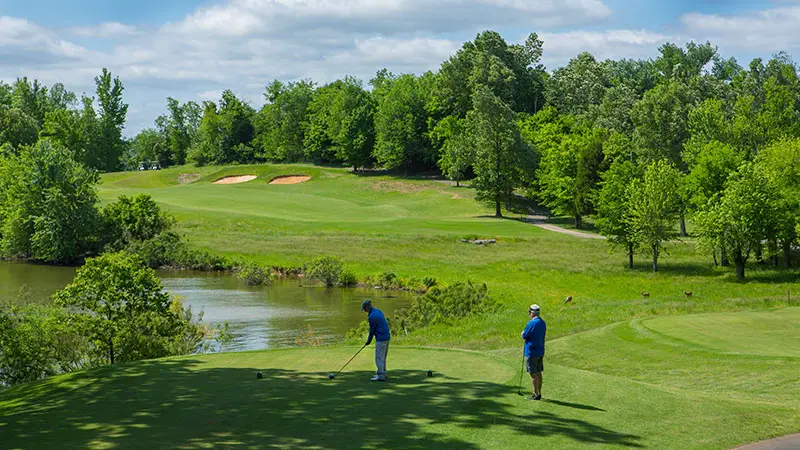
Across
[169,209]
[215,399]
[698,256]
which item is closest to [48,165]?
[169,209]

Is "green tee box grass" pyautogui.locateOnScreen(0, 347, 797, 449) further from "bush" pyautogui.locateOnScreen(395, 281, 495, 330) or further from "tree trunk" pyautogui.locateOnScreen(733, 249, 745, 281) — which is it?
"tree trunk" pyautogui.locateOnScreen(733, 249, 745, 281)

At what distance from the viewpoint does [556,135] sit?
98.1 m

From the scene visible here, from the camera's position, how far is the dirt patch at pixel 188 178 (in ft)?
413

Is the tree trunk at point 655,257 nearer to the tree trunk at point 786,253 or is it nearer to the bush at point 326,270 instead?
the tree trunk at point 786,253

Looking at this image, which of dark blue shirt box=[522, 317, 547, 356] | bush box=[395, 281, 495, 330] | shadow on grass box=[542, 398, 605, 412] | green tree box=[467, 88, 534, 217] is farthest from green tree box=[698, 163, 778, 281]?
shadow on grass box=[542, 398, 605, 412]

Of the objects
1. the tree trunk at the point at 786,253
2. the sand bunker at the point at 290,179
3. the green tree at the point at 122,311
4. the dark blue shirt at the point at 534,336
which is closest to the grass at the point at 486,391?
the dark blue shirt at the point at 534,336

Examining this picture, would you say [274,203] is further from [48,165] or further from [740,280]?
[740,280]

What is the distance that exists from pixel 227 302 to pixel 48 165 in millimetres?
30215

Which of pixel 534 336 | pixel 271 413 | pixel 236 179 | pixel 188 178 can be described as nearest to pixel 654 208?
pixel 534 336

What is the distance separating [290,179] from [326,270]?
67049 mm

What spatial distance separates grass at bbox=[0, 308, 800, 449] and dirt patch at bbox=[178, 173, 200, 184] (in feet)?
354

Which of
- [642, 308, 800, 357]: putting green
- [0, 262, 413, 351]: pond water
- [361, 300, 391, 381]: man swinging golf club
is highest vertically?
[361, 300, 391, 381]: man swinging golf club

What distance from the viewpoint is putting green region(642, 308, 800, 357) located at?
2559 cm

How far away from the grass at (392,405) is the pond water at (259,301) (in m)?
16.2
